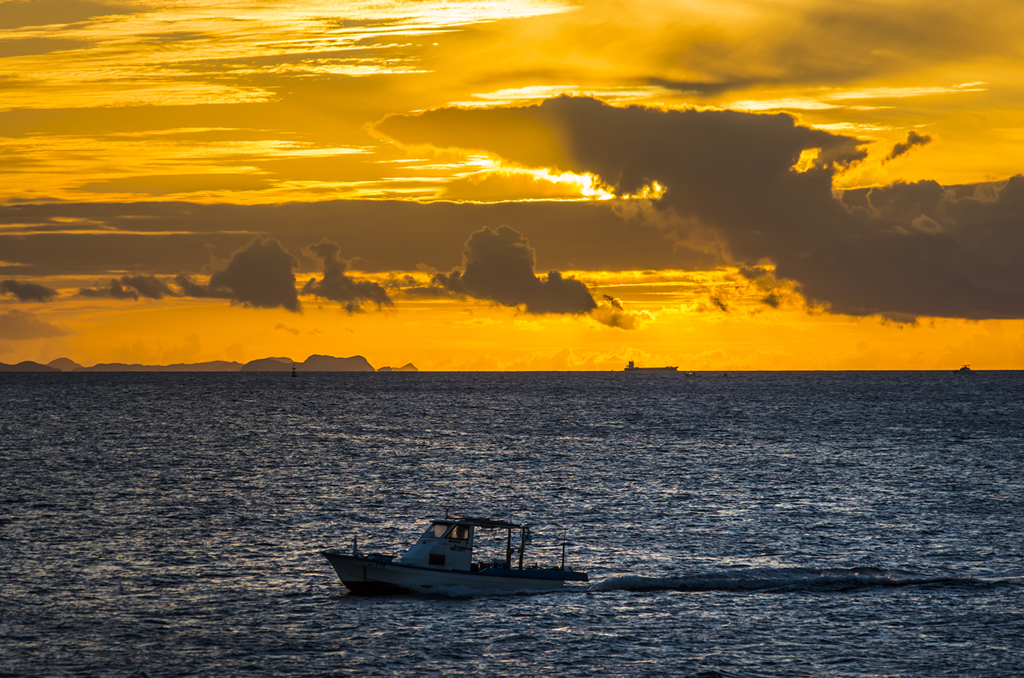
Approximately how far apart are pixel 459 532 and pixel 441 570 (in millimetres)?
2199

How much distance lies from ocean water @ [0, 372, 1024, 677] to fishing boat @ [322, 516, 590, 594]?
0.89m

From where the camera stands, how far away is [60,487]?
291 ft

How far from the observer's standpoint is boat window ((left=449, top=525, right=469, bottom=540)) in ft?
169

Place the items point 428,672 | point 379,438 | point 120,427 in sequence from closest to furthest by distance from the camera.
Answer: point 428,672 → point 379,438 → point 120,427

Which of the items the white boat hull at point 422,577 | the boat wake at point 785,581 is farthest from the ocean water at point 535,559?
the white boat hull at point 422,577

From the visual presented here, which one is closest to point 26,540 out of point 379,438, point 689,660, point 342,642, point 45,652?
point 45,652

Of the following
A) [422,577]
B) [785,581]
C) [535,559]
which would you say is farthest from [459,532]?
[785,581]

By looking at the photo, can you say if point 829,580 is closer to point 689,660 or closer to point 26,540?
point 689,660

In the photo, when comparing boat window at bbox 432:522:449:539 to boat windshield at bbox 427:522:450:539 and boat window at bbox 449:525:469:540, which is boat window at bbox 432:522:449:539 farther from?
boat window at bbox 449:525:469:540

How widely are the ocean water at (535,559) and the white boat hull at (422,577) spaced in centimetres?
79

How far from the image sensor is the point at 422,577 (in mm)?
51125

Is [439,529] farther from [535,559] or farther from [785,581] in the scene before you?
[785,581]

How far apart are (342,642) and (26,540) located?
32.0m

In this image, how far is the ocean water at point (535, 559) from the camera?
40688mm
